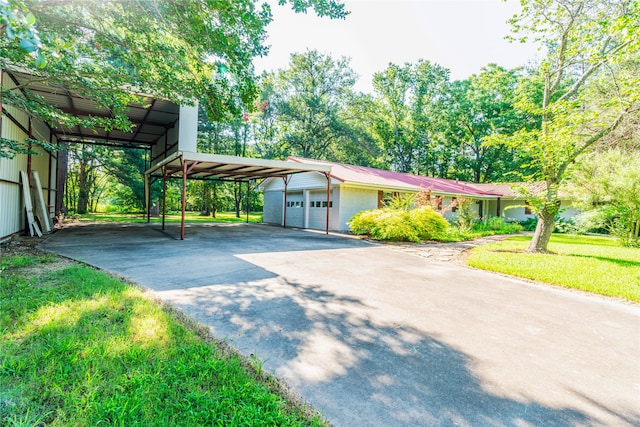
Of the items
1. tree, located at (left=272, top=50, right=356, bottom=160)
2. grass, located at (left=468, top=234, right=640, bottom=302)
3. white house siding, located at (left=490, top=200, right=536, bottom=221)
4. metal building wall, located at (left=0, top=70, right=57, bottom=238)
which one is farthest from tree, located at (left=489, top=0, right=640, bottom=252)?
tree, located at (left=272, top=50, right=356, bottom=160)

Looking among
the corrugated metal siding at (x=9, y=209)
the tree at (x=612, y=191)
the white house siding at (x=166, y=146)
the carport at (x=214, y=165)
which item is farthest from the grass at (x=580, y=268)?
the white house siding at (x=166, y=146)

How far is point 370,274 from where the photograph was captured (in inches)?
234

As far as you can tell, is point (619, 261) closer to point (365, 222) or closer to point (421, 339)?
point (421, 339)

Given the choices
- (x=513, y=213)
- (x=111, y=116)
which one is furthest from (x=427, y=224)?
(x=513, y=213)

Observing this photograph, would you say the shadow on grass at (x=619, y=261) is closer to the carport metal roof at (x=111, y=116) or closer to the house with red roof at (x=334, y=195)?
the house with red roof at (x=334, y=195)

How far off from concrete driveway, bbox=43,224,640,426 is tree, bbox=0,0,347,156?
3.59 meters

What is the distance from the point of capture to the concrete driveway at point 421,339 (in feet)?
6.88

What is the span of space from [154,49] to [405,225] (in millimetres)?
9231

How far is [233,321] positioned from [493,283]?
478 centimetres

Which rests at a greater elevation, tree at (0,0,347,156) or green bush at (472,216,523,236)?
tree at (0,0,347,156)

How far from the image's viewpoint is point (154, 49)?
232 inches

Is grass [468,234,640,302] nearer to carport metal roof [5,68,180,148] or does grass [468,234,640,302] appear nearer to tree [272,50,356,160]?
carport metal roof [5,68,180,148]

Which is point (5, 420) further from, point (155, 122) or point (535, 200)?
point (155, 122)

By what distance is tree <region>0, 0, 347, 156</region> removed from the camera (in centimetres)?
492
